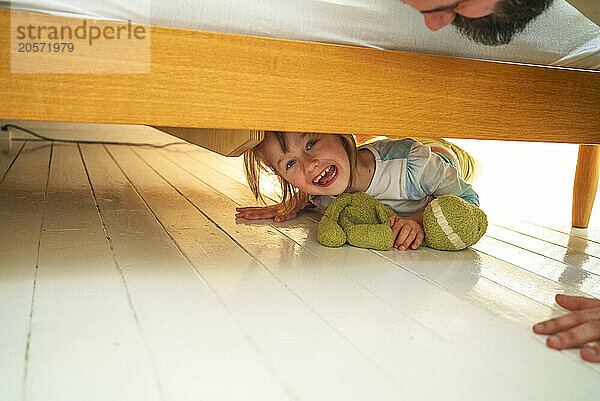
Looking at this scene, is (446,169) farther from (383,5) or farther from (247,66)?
(247,66)

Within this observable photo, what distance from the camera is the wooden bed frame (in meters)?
0.73

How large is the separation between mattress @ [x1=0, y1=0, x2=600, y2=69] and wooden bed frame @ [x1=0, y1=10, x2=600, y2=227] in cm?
2

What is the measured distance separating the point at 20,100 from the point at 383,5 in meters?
0.52

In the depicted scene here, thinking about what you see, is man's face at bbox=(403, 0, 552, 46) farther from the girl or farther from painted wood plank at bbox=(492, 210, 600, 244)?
painted wood plank at bbox=(492, 210, 600, 244)

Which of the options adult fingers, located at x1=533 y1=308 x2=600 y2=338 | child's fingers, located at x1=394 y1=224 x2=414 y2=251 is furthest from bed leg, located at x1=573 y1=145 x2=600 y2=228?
adult fingers, located at x1=533 y1=308 x2=600 y2=338

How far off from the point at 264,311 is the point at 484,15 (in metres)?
0.54

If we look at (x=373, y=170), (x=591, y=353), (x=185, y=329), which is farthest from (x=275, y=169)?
(x=591, y=353)

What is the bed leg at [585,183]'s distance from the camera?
4.62 feet

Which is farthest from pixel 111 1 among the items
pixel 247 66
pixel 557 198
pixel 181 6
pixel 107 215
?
pixel 557 198

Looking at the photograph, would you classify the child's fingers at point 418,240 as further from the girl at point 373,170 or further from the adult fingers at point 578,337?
the adult fingers at point 578,337

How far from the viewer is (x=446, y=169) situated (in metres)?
1.23

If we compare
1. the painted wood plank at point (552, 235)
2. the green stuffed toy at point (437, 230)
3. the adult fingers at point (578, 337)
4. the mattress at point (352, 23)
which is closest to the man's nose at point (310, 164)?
the green stuffed toy at point (437, 230)

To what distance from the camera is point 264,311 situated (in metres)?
0.73

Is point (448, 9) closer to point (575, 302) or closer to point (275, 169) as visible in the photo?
point (575, 302)
